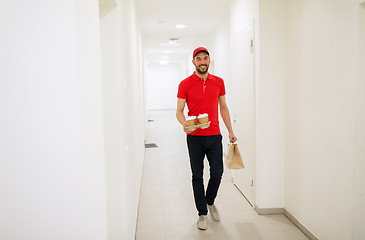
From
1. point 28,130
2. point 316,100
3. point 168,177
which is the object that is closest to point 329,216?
point 316,100

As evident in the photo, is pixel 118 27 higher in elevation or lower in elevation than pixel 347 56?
higher

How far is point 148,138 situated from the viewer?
9.12 m

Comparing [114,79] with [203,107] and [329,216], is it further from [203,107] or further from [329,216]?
[329,216]

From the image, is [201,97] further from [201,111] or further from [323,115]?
[323,115]

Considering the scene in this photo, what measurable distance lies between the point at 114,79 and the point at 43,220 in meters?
1.11

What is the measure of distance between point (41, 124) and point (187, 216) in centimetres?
262

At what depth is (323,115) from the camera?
268 cm

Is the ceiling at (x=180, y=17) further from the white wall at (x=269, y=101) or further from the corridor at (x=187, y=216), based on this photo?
the corridor at (x=187, y=216)

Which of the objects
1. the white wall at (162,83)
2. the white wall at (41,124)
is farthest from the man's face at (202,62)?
the white wall at (162,83)

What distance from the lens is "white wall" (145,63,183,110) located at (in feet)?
65.1

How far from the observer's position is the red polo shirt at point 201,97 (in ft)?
10.2

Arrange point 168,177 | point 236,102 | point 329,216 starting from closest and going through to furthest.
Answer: point 329,216 < point 236,102 < point 168,177

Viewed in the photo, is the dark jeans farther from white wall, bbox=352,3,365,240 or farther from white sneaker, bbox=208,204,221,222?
white wall, bbox=352,3,365,240

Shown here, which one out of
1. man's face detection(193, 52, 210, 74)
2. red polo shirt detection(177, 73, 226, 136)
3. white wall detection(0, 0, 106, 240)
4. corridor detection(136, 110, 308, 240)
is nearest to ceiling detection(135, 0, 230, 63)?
man's face detection(193, 52, 210, 74)
